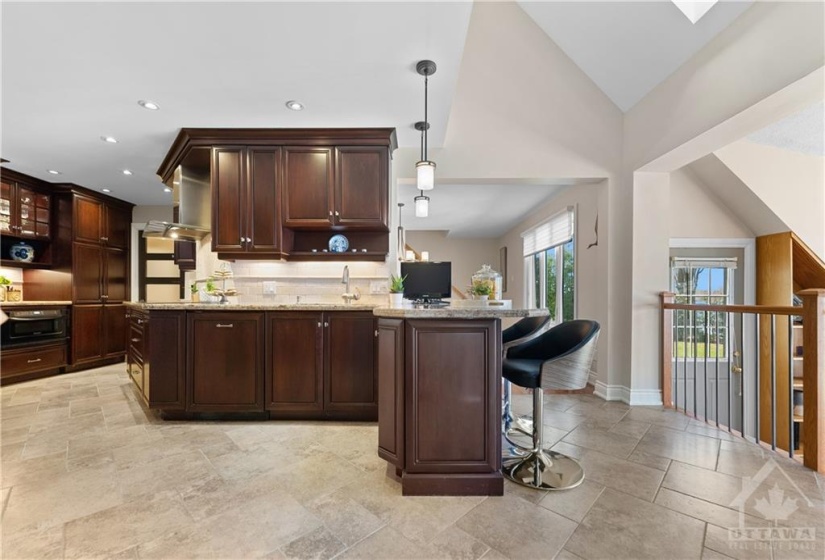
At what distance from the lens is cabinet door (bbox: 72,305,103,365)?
4820 millimetres

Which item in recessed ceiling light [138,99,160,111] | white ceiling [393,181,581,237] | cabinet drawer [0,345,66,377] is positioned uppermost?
recessed ceiling light [138,99,160,111]

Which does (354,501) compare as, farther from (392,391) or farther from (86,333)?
(86,333)

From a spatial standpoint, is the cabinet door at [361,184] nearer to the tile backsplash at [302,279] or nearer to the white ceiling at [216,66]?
the white ceiling at [216,66]

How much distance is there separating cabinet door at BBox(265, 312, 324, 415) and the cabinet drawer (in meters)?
3.60

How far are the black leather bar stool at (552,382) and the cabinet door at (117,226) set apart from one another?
611cm

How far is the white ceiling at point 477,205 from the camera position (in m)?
5.28

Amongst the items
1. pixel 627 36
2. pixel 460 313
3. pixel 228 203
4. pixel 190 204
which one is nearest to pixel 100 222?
pixel 190 204

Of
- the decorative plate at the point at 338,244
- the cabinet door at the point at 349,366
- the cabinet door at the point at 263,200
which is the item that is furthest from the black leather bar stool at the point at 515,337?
the cabinet door at the point at 263,200

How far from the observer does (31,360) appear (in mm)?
4328

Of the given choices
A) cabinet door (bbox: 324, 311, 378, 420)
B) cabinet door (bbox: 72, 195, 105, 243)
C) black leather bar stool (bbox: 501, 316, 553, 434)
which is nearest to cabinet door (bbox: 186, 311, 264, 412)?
cabinet door (bbox: 324, 311, 378, 420)

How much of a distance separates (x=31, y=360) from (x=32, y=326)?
405mm

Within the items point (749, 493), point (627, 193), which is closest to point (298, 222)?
point (627, 193)

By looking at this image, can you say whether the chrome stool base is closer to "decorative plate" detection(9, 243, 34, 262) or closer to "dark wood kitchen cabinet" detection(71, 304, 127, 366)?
"dark wood kitchen cabinet" detection(71, 304, 127, 366)

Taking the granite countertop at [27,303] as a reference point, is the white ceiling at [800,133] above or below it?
above
